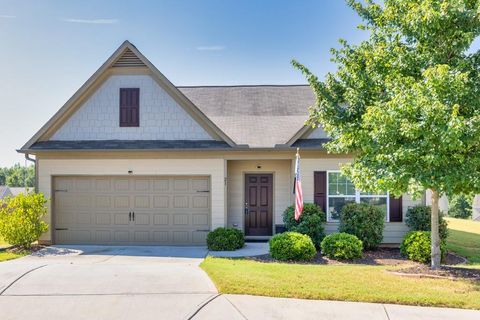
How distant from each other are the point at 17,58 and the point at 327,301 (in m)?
15.6

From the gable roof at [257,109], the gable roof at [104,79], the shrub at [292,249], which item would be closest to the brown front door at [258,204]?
the gable roof at [257,109]

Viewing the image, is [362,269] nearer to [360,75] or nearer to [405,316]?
[405,316]

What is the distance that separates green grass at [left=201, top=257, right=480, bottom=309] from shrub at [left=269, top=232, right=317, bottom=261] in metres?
1.29

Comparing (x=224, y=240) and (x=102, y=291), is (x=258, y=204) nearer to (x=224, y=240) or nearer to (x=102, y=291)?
(x=224, y=240)

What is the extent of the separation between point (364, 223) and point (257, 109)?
687cm

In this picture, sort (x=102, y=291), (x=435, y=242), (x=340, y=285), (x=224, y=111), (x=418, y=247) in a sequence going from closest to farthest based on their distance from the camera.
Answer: (x=102, y=291), (x=340, y=285), (x=435, y=242), (x=418, y=247), (x=224, y=111)

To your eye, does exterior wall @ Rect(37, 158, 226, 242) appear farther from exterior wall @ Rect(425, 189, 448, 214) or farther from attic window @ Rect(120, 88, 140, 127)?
exterior wall @ Rect(425, 189, 448, 214)

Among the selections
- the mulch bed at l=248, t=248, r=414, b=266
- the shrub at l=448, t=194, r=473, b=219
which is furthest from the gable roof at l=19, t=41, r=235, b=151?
the shrub at l=448, t=194, r=473, b=219

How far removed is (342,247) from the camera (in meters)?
10.2

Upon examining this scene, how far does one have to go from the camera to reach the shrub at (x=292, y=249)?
9.96 meters

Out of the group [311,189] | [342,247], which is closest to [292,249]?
[342,247]

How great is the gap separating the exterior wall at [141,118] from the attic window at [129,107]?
0.14 metres

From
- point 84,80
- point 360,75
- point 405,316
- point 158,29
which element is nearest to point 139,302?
point 405,316

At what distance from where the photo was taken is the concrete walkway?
5.79 metres
